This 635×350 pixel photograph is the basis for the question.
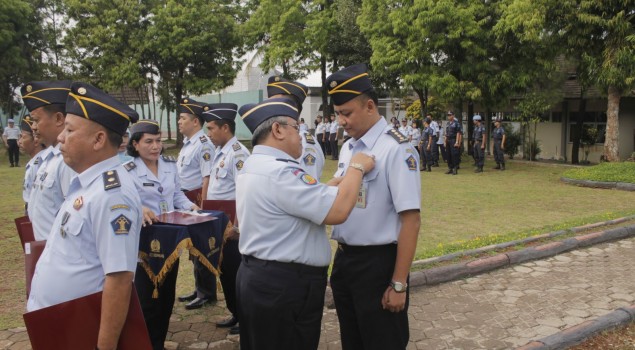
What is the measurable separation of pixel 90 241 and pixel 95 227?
0.29ft

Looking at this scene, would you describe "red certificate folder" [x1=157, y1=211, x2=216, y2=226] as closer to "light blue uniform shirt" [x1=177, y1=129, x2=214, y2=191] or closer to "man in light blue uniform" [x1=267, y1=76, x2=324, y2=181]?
"man in light blue uniform" [x1=267, y1=76, x2=324, y2=181]

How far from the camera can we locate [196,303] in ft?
15.4

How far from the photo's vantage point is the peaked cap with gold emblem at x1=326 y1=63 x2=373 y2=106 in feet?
8.80

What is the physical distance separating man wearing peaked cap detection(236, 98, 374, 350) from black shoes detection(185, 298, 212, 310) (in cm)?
240

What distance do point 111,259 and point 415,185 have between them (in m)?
1.52

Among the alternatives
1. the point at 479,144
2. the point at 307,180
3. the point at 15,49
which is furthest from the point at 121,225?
the point at 15,49

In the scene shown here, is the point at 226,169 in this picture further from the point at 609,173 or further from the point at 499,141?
the point at 499,141

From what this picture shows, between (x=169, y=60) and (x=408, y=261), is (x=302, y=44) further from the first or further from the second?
(x=408, y=261)

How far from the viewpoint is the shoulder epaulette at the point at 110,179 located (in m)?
2.10

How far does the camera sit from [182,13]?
21703 mm

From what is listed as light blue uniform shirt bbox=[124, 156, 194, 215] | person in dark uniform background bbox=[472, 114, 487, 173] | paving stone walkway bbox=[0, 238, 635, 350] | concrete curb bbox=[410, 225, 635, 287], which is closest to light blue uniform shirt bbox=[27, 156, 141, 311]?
light blue uniform shirt bbox=[124, 156, 194, 215]

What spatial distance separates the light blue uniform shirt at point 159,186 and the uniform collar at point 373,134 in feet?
6.46

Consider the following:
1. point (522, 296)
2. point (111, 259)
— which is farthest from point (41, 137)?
point (522, 296)

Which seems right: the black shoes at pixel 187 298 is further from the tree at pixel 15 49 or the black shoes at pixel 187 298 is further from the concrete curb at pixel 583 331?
the tree at pixel 15 49
